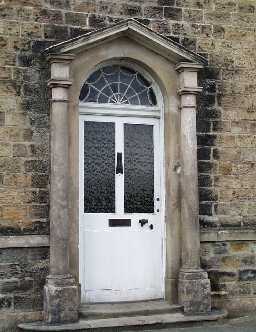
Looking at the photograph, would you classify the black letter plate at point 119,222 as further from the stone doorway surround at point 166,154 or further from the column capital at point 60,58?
the column capital at point 60,58

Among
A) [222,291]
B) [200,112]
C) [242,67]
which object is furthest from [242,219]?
[242,67]

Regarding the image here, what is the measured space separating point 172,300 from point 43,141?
110 inches

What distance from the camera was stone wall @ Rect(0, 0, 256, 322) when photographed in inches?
301

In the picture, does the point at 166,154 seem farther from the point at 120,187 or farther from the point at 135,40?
the point at 135,40

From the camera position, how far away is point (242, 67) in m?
8.76

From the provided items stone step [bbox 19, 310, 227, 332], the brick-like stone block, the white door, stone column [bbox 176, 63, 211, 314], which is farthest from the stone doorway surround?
the brick-like stone block

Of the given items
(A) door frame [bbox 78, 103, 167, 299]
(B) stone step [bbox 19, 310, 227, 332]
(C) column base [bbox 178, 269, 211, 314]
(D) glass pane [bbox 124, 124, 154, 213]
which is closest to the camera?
(B) stone step [bbox 19, 310, 227, 332]

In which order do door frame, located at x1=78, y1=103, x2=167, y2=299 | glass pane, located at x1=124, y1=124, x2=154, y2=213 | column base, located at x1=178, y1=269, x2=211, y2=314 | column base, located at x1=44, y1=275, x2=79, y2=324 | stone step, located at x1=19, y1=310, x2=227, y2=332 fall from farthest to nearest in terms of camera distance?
glass pane, located at x1=124, y1=124, x2=154, y2=213 < door frame, located at x1=78, y1=103, x2=167, y2=299 < column base, located at x1=178, y1=269, x2=211, y2=314 < column base, located at x1=44, y1=275, x2=79, y2=324 < stone step, located at x1=19, y1=310, x2=227, y2=332

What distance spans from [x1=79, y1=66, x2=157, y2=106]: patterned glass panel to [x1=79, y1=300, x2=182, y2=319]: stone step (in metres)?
2.82

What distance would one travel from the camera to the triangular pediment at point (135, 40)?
7.76 metres

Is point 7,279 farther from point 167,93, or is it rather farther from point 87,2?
point 87,2

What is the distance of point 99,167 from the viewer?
828 centimetres

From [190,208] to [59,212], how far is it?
5.99 ft

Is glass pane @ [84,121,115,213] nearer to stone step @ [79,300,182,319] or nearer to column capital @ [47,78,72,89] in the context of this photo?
column capital @ [47,78,72,89]
